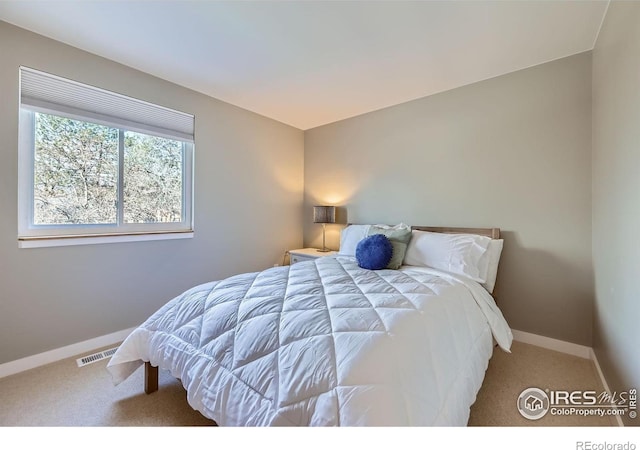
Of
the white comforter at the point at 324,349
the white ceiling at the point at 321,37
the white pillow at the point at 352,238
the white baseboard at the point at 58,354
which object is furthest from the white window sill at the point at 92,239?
the white pillow at the point at 352,238

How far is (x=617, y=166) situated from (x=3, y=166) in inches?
146

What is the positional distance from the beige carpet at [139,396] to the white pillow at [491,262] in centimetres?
56

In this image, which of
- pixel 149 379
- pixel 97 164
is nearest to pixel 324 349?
pixel 149 379

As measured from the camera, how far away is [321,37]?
184 cm

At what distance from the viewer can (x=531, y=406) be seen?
1524 mm

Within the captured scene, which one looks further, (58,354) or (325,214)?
(325,214)

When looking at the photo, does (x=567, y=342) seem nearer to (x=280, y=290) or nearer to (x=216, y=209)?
(x=280, y=290)

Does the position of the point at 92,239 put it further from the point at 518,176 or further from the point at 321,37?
the point at 518,176

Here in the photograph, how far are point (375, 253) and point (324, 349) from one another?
1.27 metres

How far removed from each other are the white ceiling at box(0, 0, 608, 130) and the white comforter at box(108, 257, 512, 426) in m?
1.68

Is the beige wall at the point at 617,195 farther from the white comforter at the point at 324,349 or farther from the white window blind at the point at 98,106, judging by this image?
the white window blind at the point at 98,106

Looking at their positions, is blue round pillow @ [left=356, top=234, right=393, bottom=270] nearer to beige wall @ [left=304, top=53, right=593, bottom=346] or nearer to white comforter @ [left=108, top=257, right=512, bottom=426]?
white comforter @ [left=108, top=257, right=512, bottom=426]

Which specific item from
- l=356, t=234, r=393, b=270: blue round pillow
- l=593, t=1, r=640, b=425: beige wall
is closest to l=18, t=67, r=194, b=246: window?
l=356, t=234, r=393, b=270: blue round pillow
